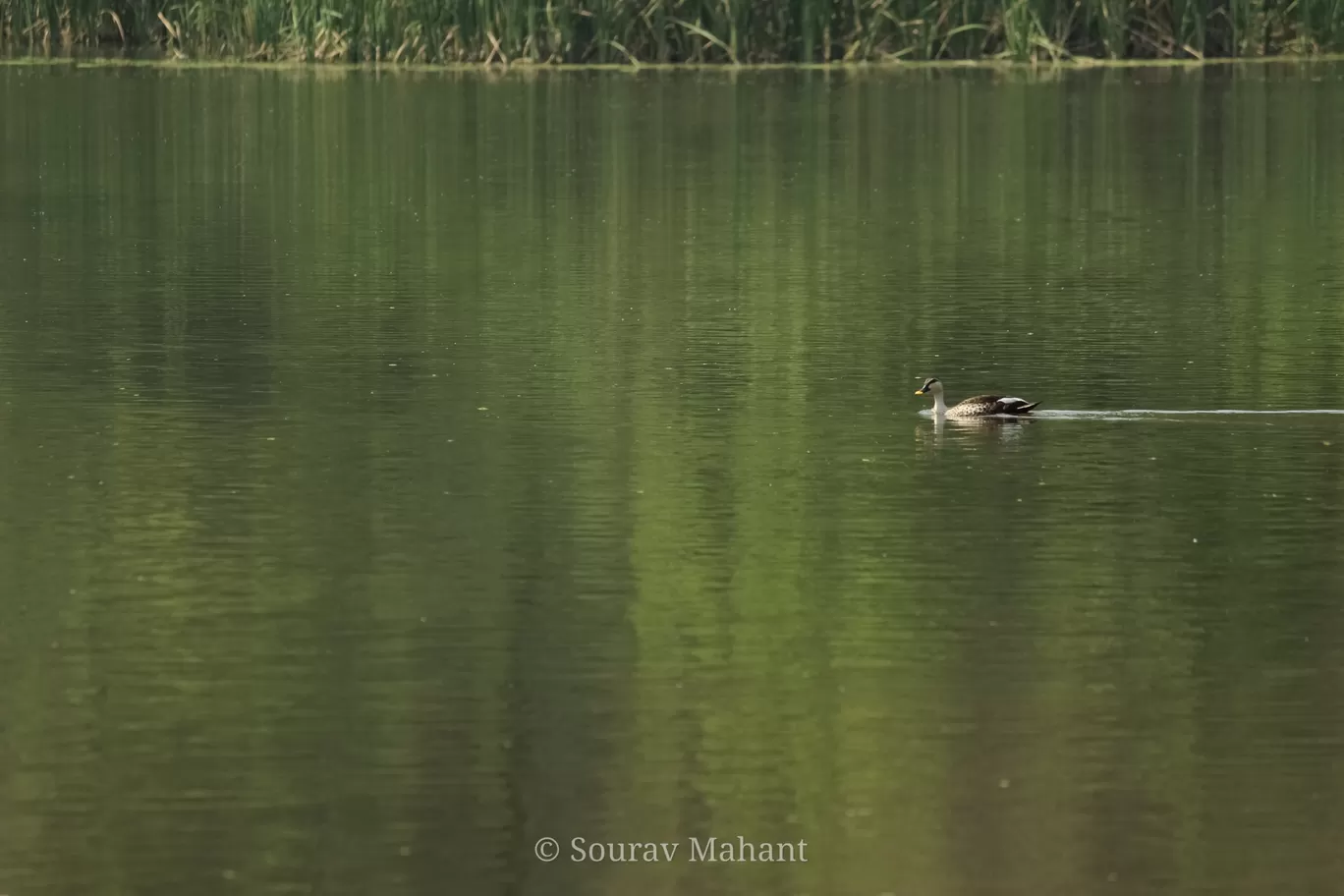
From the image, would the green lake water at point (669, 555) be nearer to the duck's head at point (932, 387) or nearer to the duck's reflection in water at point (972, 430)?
the duck's reflection in water at point (972, 430)

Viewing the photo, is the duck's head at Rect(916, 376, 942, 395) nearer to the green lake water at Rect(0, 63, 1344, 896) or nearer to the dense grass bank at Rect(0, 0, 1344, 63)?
the green lake water at Rect(0, 63, 1344, 896)

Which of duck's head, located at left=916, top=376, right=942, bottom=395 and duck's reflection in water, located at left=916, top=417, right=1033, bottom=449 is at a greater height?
duck's head, located at left=916, top=376, right=942, bottom=395

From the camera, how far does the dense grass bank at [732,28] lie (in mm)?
50812

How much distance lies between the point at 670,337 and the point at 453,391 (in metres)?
3.16

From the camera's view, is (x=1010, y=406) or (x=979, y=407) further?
(x=1010, y=406)

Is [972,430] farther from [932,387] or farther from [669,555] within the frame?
[669,555]

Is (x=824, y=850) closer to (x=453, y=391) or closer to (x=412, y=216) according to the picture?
(x=453, y=391)

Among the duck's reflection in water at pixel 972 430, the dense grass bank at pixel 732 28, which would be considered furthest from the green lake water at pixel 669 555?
the dense grass bank at pixel 732 28

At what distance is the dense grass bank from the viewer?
5081cm

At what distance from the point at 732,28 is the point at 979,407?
3324 centimetres

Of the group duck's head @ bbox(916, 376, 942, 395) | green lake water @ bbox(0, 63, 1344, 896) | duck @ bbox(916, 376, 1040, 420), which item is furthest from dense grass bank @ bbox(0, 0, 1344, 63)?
duck @ bbox(916, 376, 1040, 420)

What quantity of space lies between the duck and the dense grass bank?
32400 millimetres

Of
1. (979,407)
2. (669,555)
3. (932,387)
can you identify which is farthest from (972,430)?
(669,555)

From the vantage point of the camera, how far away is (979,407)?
722 inches
